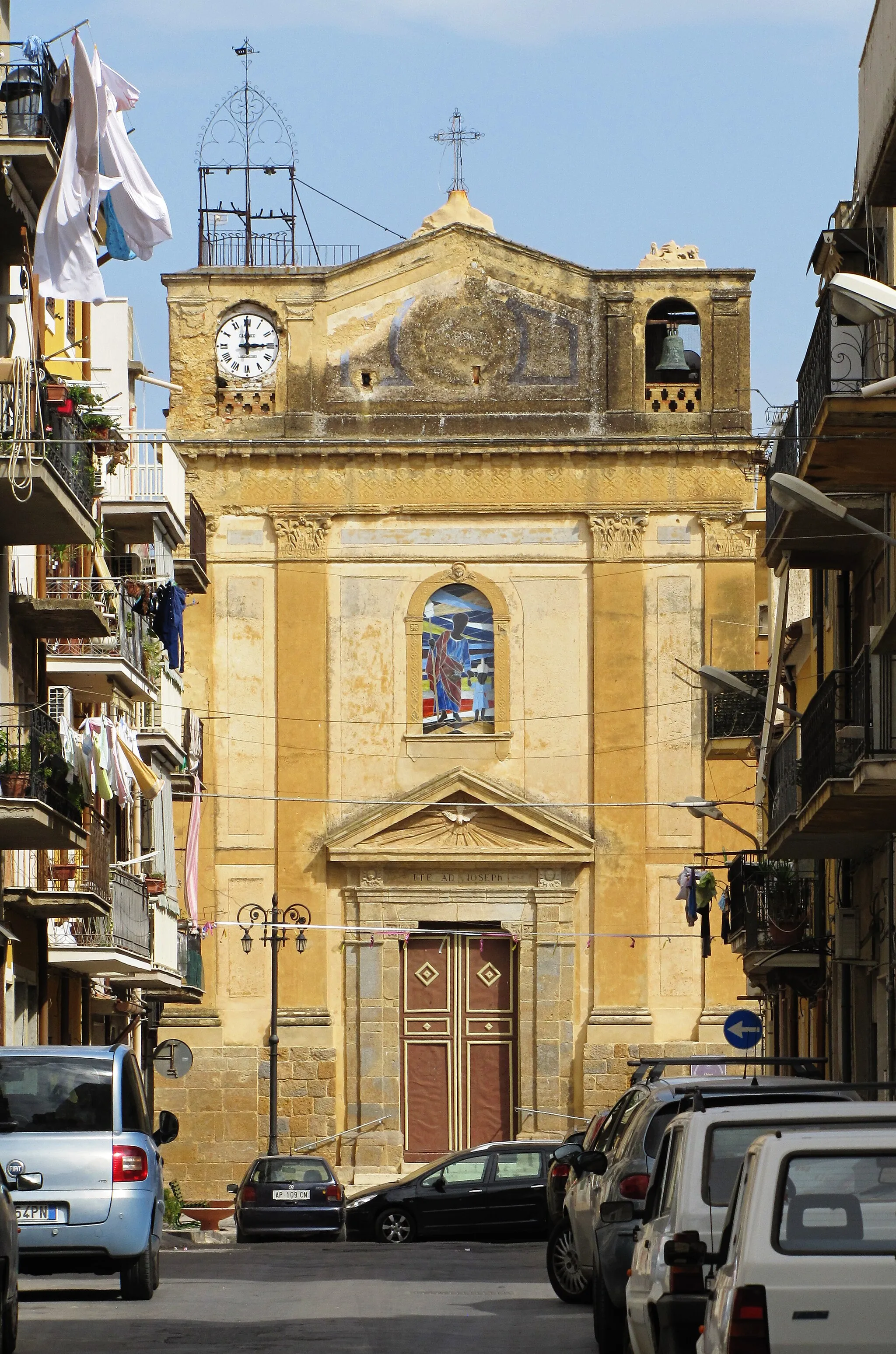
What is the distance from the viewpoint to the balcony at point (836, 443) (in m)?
17.9

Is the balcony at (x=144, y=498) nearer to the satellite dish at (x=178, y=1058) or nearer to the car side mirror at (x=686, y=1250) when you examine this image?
the satellite dish at (x=178, y=1058)

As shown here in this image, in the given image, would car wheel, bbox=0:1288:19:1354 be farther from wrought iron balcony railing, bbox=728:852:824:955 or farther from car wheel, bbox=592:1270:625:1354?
wrought iron balcony railing, bbox=728:852:824:955

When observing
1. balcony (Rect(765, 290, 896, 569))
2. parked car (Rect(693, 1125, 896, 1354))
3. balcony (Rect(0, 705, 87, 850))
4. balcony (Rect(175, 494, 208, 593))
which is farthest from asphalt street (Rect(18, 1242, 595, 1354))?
balcony (Rect(175, 494, 208, 593))

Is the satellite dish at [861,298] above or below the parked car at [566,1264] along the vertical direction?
above

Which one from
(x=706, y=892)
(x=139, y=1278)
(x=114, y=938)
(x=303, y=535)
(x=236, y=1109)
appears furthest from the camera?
(x=303, y=535)

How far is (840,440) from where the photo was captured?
715 inches

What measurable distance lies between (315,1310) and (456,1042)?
2683cm

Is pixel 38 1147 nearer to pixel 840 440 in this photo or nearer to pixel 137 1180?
pixel 137 1180

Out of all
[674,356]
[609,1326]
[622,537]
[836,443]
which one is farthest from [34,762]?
[674,356]

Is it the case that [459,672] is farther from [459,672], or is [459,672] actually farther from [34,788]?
[34,788]

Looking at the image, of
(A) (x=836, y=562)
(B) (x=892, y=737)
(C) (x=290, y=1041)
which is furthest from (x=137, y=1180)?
(C) (x=290, y=1041)

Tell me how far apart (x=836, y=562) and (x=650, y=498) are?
1908cm

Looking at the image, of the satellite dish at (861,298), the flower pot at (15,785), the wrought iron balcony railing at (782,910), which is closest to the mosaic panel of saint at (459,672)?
the wrought iron balcony railing at (782,910)

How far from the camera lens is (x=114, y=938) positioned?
28.9m
